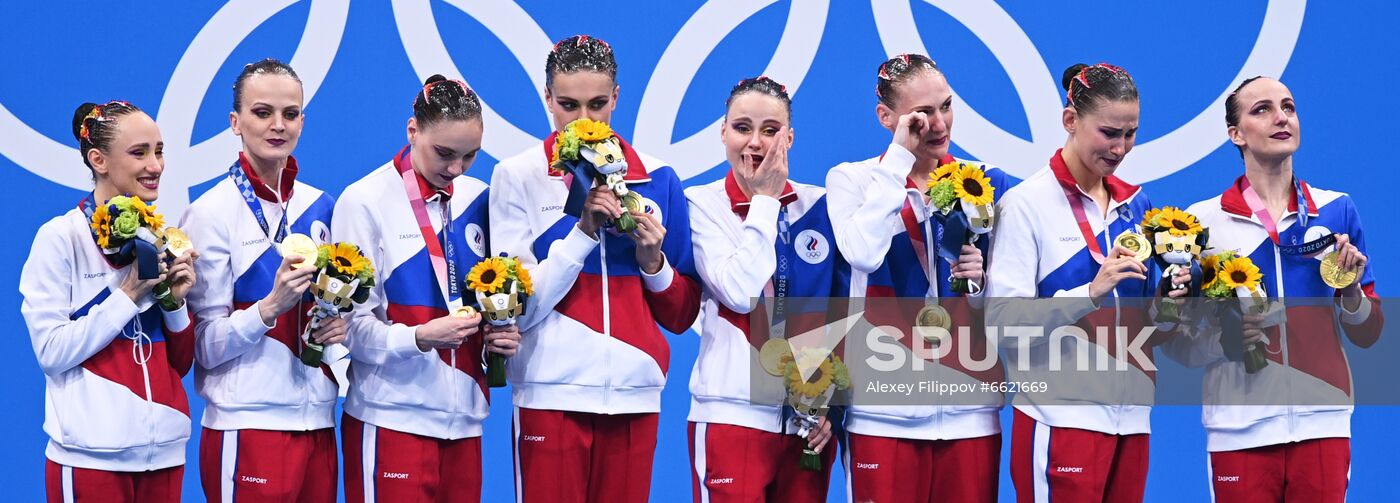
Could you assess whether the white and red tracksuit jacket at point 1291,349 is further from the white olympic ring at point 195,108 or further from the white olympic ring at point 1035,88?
the white olympic ring at point 195,108

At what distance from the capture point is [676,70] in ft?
23.6

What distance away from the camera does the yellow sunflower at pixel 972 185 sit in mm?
4969

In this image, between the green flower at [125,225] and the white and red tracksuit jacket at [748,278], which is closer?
the green flower at [125,225]

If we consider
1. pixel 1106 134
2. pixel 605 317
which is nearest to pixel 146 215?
pixel 605 317

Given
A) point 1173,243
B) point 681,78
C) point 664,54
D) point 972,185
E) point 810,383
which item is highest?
point 664,54

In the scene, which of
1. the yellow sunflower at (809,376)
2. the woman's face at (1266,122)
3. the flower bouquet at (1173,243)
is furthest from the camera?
the woman's face at (1266,122)

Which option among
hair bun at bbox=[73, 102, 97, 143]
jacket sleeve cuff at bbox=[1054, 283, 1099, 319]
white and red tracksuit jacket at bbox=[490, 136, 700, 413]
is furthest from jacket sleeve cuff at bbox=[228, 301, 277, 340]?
jacket sleeve cuff at bbox=[1054, 283, 1099, 319]

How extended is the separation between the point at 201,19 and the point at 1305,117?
545cm

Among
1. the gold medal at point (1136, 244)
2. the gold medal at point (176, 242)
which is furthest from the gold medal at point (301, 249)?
the gold medal at point (1136, 244)

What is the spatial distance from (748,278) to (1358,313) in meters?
2.22

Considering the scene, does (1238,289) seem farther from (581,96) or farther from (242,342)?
(242,342)

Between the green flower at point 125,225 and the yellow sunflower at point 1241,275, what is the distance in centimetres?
363

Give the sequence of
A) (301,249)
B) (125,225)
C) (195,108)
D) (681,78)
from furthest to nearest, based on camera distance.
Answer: (681,78) → (195,108) → (301,249) → (125,225)

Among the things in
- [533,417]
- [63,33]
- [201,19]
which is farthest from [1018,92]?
[63,33]
